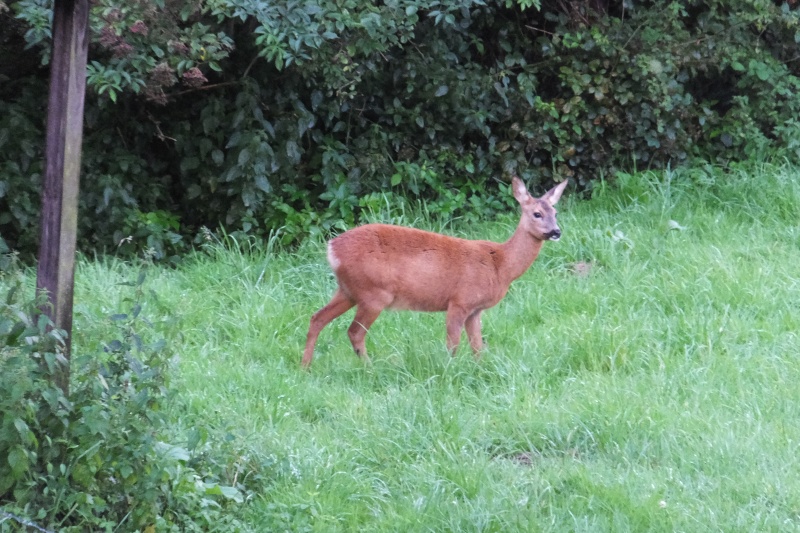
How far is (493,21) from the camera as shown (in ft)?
31.1

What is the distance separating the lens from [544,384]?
5.66 meters

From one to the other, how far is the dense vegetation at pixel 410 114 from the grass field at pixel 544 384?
0.68m

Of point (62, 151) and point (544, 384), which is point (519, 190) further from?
point (62, 151)

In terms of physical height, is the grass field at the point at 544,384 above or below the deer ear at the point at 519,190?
below

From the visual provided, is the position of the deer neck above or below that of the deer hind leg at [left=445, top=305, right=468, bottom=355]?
above

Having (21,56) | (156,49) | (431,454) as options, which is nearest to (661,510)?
(431,454)

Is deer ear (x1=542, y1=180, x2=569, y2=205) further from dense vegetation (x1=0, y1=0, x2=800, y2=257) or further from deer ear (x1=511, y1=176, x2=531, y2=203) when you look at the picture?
dense vegetation (x1=0, y1=0, x2=800, y2=257)

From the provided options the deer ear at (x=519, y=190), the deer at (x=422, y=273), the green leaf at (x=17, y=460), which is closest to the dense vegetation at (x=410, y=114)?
the deer ear at (x=519, y=190)

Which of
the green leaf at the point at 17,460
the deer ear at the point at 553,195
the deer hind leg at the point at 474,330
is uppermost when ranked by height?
the deer ear at the point at 553,195

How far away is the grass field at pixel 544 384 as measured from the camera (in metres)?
4.38

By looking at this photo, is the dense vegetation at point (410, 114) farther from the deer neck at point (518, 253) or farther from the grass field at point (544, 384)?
the deer neck at point (518, 253)

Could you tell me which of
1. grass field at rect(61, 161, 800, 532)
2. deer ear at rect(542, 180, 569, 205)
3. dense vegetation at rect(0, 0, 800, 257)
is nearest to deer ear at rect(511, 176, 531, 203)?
deer ear at rect(542, 180, 569, 205)

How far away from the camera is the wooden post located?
3912mm

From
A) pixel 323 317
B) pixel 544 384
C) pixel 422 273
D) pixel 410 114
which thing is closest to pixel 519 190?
pixel 422 273
